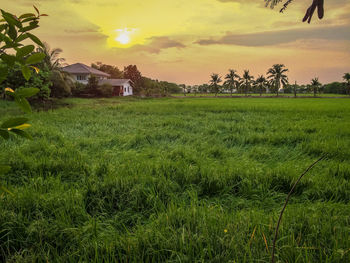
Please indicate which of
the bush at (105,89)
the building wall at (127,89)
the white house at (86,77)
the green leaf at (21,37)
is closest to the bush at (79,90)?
the bush at (105,89)

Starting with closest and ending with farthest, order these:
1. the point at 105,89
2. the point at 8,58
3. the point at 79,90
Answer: the point at 8,58 → the point at 79,90 → the point at 105,89

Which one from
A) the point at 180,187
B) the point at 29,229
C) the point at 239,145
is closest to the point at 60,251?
the point at 29,229

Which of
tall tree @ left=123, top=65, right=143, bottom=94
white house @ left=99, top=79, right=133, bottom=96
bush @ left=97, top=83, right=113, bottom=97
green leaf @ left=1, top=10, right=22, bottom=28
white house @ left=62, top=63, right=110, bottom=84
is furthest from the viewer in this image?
tall tree @ left=123, top=65, right=143, bottom=94

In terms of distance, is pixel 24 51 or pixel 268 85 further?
pixel 268 85

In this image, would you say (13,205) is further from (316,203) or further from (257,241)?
(316,203)

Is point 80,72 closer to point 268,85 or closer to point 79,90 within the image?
point 79,90

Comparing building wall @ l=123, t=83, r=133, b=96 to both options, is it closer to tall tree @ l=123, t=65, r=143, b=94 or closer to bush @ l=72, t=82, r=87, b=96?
bush @ l=72, t=82, r=87, b=96

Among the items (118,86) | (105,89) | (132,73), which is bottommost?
(105,89)

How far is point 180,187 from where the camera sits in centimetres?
293

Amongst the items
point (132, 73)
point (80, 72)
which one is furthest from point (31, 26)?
point (132, 73)

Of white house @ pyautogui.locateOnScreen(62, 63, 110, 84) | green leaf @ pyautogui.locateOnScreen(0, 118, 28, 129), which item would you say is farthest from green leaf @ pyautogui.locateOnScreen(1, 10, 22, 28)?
white house @ pyautogui.locateOnScreen(62, 63, 110, 84)

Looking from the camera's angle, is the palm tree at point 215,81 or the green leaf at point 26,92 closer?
the green leaf at point 26,92

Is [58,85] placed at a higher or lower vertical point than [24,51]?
higher

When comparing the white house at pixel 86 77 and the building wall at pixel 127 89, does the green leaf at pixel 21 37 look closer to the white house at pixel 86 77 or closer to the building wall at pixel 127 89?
the white house at pixel 86 77
